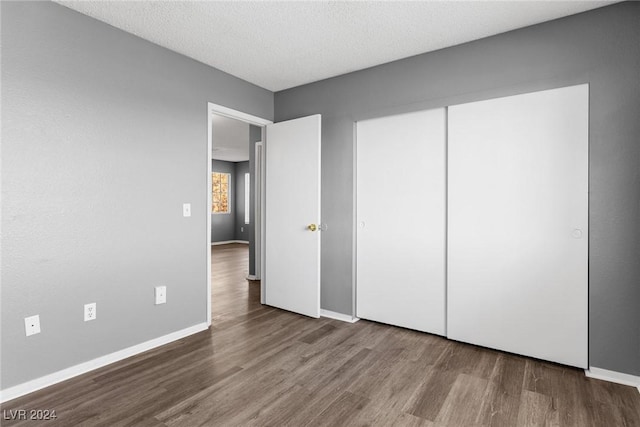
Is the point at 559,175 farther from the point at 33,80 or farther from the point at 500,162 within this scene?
the point at 33,80

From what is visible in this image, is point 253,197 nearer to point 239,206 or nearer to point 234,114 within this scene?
point 234,114

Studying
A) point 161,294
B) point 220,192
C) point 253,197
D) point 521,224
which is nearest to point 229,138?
point 253,197

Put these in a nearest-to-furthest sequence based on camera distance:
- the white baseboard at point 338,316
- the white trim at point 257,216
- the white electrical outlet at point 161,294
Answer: the white electrical outlet at point 161,294 → the white baseboard at point 338,316 → the white trim at point 257,216

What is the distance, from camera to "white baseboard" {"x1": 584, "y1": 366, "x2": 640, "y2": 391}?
214cm

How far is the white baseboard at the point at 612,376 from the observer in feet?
7.03

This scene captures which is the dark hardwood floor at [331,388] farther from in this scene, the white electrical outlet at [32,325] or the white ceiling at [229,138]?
the white ceiling at [229,138]

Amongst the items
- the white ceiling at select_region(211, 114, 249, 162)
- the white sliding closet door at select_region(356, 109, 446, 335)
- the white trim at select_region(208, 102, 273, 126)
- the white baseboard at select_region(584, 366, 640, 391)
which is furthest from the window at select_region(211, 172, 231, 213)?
the white baseboard at select_region(584, 366, 640, 391)

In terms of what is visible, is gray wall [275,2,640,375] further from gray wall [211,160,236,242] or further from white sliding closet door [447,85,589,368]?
gray wall [211,160,236,242]

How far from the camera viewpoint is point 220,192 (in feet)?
33.2

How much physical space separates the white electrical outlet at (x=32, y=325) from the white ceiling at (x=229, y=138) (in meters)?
2.98

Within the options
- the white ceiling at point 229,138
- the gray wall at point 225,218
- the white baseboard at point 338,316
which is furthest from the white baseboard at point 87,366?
the gray wall at point 225,218

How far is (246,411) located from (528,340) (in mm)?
2080

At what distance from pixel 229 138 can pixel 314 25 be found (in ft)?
15.6

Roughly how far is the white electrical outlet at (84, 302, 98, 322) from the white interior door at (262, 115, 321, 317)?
1759 millimetres
